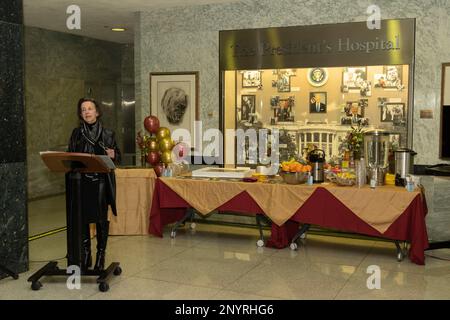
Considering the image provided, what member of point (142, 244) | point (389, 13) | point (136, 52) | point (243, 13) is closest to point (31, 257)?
point (142, 244)

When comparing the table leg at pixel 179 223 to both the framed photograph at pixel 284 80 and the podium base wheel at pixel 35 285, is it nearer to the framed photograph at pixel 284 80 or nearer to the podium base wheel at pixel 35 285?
the framed photograph at pixel 284 80

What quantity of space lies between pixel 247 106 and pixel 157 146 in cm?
146

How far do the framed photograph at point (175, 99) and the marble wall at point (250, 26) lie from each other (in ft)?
0.34

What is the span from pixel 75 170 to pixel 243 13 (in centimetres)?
369

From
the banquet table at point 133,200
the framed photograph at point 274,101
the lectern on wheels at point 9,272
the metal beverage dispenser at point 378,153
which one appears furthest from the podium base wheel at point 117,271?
the framed photograph at point 274,101

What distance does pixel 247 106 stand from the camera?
7.60 meters

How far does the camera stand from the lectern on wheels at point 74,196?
4.55 m

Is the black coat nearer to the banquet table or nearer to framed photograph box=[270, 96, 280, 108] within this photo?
the banquet table

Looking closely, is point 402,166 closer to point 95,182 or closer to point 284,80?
point 284,80

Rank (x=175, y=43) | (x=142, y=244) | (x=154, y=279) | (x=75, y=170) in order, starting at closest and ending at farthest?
1. (x=75, y=170)
2. (x=154, y=279)
3. (x=142, y=244)
4. (x=175, y=43)

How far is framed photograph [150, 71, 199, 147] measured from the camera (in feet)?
25.4

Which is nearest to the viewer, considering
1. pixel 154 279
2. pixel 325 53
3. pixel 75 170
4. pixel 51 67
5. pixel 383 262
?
pixel 75 170

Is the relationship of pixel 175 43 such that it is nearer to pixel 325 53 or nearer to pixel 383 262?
pixel 325 53

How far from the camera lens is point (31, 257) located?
19.3 feet
